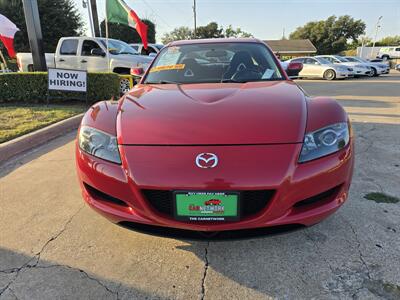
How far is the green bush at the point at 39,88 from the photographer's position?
7.88 metres

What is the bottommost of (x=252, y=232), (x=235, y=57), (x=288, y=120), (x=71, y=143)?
(x=71, y=143)

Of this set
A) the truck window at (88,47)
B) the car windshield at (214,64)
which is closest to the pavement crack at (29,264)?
the car windshield at (214,64)

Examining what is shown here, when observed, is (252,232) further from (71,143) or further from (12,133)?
(12,133)

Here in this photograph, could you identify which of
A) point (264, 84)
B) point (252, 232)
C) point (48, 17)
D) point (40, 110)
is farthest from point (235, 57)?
point (48, 17)

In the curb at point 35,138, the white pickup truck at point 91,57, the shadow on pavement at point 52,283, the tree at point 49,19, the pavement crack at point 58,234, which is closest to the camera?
the shadow on pavement at point 52,283

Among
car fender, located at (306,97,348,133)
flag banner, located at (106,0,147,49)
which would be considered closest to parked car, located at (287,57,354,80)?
flag banner, located at (106,0,147,49)

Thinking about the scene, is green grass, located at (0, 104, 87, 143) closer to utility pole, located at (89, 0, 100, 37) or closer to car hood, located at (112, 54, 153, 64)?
car hood, located at (112, 54, 153, 64)

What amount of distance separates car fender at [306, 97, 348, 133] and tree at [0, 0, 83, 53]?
88.7 ft

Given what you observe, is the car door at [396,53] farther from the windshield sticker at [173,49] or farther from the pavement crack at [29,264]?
the pavement crack at [29,264]

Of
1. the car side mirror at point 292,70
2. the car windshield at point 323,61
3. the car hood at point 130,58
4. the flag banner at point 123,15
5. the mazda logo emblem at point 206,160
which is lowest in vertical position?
the car windshield at point 323,61

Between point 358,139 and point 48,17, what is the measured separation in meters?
27.3

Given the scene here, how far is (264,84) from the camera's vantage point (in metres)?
2.91

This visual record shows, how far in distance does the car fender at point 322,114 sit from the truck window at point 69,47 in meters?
9.79

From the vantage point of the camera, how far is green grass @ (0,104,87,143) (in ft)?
16.5
